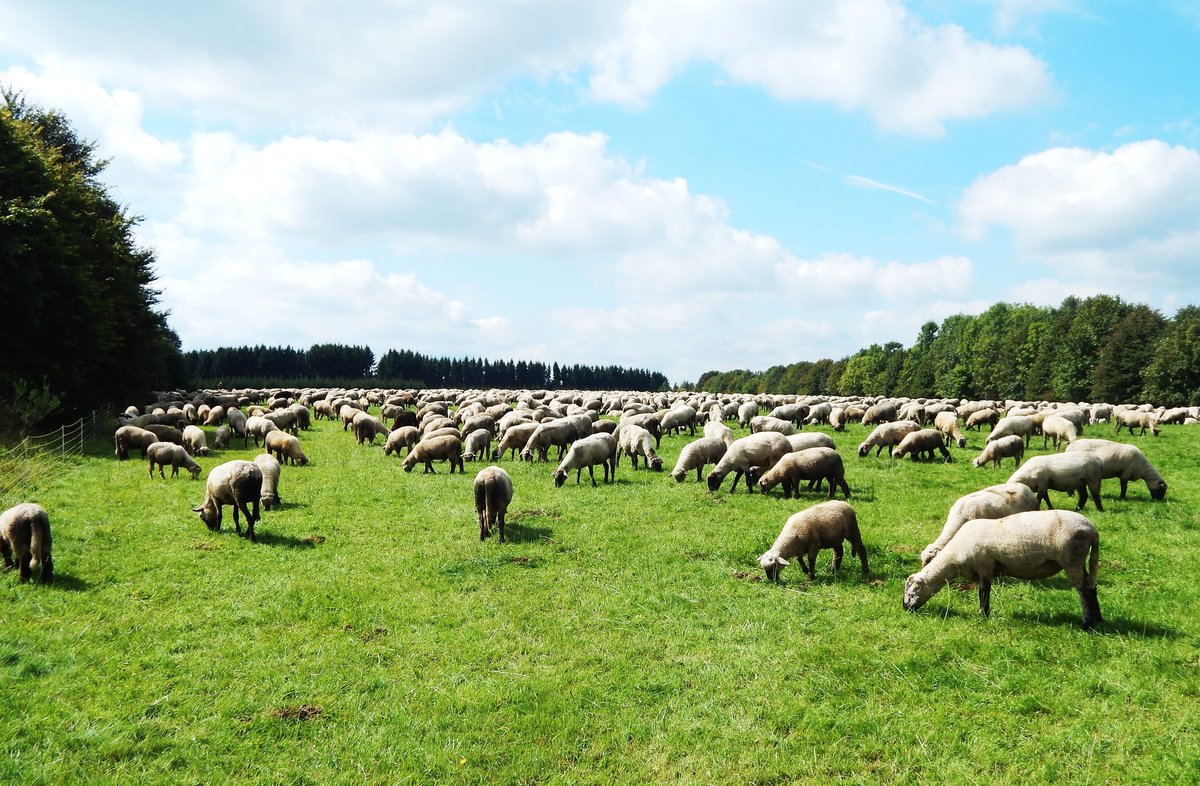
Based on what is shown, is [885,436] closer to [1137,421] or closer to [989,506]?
[989,506]

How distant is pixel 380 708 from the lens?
26.6 ft

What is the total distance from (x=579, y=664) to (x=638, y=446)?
18.3m

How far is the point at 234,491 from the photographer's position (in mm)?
16156

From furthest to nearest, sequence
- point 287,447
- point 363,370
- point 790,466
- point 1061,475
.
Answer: point 363,370
point 287,447
point 790,466
point 1061,475

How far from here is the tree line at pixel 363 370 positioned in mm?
146375

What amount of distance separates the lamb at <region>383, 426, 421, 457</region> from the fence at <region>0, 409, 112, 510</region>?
506 inches

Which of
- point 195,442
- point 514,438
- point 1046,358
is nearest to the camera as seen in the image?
point 514,438

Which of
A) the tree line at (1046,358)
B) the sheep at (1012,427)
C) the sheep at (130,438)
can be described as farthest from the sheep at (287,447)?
the tree line at (1046,358)

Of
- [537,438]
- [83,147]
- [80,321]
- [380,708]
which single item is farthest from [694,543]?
[83,147]

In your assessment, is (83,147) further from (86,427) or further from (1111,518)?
(1111,518)

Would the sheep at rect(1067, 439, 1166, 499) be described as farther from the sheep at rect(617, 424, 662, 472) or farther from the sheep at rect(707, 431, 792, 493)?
the sheep at rect(617, 424, 662, 472)

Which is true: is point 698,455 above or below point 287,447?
above

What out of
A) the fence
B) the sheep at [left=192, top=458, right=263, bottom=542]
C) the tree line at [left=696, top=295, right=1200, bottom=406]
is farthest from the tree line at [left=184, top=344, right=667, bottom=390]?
the sheep at [left=192, top=458, right=263, bottom=542]

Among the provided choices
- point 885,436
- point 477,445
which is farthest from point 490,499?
point 885,436
